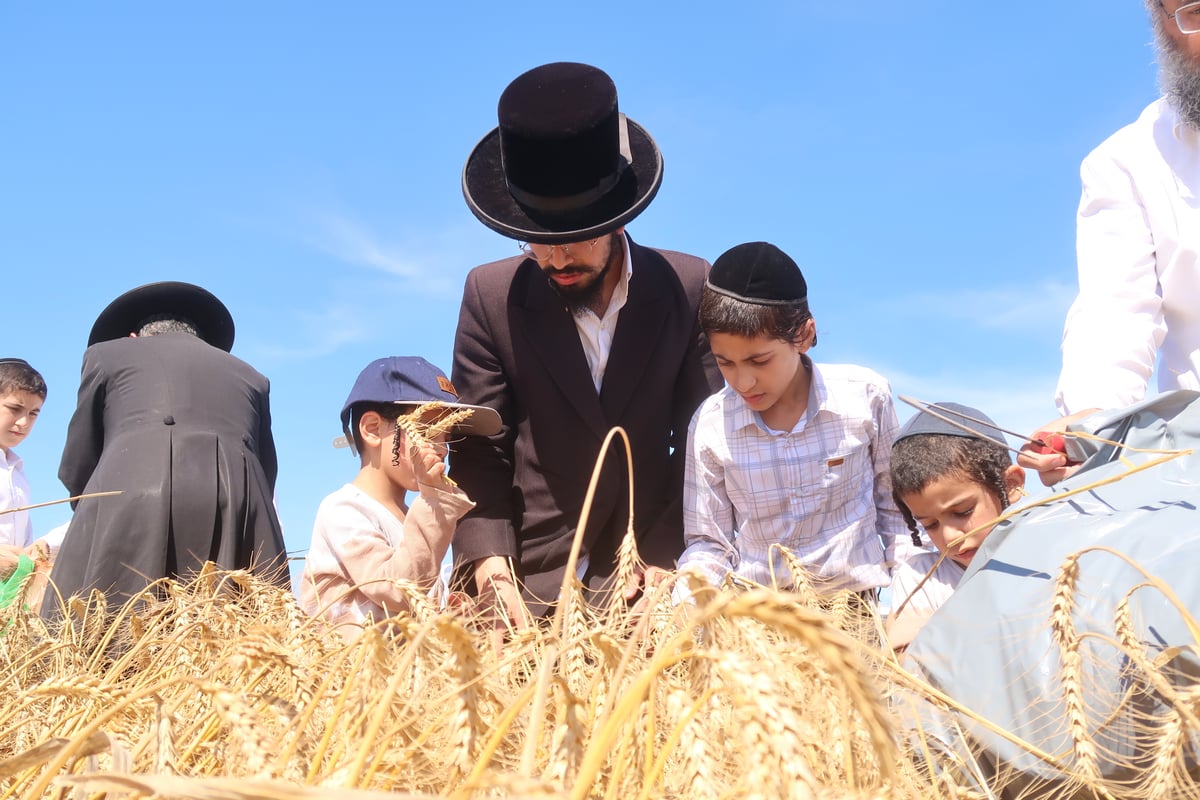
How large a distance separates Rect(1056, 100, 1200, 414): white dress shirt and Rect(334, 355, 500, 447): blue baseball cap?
1.93 meters

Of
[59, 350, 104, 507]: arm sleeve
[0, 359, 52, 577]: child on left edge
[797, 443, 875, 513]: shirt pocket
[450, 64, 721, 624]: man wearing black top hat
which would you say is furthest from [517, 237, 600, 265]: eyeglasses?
[0, 359, 52, 577]: child on left edge

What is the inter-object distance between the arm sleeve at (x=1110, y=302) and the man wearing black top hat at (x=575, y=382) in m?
1.21

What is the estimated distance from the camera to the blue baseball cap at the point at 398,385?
375 cm

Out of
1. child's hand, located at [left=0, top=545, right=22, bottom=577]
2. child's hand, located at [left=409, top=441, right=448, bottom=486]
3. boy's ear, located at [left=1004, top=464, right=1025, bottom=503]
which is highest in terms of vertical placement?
child's hand, located at [left=409, top=441, right=448, bottom=486]

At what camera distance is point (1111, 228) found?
8.13 ft

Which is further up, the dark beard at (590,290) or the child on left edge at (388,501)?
the dark beard at (590,290)

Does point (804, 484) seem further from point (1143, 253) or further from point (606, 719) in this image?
point (606, 719)

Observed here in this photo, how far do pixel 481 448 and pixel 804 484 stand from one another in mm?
1016

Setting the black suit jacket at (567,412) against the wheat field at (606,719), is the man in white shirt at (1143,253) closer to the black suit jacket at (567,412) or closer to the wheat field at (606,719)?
the wheat field at (606,719)

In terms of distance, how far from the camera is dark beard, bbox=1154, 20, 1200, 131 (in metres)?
2.45

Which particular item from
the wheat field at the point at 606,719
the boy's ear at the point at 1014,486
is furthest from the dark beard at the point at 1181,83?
the wheat field at the point at 606,719

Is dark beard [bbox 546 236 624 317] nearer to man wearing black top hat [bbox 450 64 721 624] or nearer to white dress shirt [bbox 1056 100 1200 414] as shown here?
man wearing black top hat [bbox 450 64 721 624]

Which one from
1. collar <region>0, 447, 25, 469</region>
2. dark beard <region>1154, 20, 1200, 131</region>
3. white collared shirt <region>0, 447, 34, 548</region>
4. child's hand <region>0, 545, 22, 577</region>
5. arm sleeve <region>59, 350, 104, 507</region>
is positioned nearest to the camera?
dark beard <region>1154, 20, 1200, 131</region>

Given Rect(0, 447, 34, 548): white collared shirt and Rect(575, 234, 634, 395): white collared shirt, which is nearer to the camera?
Rect(575, 234, 634, 395): white collared shirt
